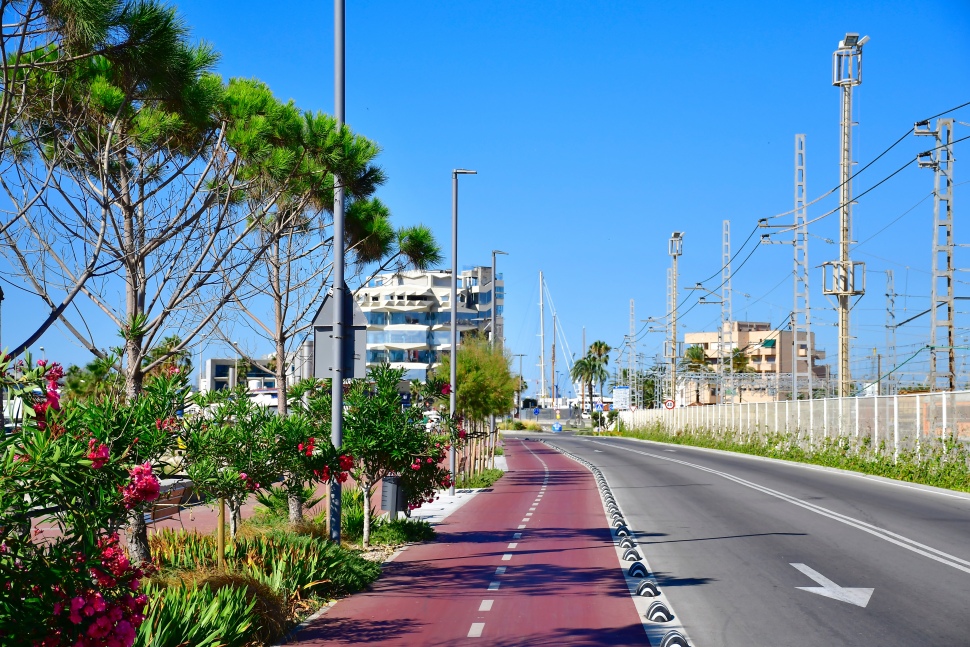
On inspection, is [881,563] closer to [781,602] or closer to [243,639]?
[781,602]

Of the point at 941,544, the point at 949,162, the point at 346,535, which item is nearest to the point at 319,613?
the point at 346,535

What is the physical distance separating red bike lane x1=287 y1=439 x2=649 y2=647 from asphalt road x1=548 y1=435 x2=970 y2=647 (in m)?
A: 0.83

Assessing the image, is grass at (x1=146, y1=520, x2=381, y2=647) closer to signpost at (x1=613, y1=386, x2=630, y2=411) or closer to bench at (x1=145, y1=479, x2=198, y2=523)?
bench at (x1=145, y1=479, x2=198, y2=523)

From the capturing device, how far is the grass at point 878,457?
29.0 m

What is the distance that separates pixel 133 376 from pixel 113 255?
145 centimetres

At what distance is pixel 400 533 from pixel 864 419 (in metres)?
26.1

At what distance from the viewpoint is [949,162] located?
1455 inches

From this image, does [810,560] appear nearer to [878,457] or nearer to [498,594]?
[498,594]

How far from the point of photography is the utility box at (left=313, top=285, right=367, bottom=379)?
14.5 m

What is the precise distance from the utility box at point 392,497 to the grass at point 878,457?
16.6 meters

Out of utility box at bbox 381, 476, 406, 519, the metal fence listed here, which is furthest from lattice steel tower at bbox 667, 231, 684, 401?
utility box at bbox 381, 476, 406, 519

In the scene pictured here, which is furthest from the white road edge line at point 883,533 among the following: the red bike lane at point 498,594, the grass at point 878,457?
the grass at point 878,457

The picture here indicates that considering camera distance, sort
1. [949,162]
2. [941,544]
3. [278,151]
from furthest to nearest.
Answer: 1. [949,162]
2. [941,544]
3. [278,151]

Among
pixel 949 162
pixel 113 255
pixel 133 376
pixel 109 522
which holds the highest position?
pixel 949 162
